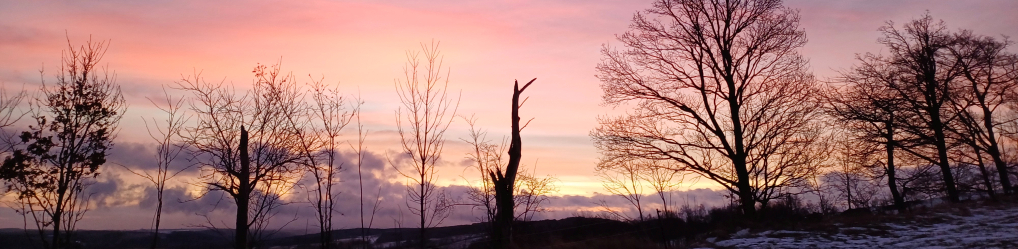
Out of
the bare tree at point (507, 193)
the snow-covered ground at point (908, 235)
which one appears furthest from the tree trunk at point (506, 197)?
the snow-covered ground at point (908, 235)

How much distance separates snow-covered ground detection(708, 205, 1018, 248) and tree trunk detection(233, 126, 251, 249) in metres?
10.9

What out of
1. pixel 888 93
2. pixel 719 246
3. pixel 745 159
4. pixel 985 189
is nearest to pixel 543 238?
pixel 719 246

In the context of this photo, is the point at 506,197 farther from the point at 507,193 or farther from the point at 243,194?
the point at 243,194

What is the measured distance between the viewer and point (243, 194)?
52.5 feet

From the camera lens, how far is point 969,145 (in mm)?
28172

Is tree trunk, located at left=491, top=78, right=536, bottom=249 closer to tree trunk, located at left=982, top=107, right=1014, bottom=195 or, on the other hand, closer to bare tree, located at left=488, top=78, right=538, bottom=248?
bare tree, located at left=488, top=78, right=538, bottom=248

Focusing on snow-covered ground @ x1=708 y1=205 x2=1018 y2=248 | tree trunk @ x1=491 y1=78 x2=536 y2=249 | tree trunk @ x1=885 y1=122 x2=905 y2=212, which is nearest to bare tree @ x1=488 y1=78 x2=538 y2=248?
tree trunk @ x1=491 y1=78 x2=536 y2=249

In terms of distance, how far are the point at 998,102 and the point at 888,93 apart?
535cm

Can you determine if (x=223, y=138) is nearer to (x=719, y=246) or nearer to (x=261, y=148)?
(x=261, y=148)

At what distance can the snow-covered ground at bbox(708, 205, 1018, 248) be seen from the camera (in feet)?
39.2

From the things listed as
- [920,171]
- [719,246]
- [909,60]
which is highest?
[909,60]

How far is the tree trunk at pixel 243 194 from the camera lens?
15688 mm

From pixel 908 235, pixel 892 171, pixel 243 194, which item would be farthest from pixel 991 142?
pixel 243 194

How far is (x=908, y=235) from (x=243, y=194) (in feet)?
49.0
